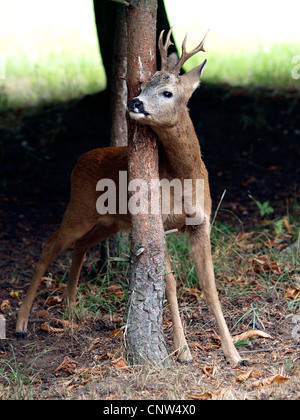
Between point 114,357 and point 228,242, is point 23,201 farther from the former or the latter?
point 114,357

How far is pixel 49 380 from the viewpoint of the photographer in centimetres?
408

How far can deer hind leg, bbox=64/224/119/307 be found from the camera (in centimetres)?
557

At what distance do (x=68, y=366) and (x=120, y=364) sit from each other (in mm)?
425

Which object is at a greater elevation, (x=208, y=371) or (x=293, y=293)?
(x=293, y=293)

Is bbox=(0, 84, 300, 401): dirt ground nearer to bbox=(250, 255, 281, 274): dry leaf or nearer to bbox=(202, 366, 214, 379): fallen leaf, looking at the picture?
bbox=(202, 366, 214, 379): fallen leaf

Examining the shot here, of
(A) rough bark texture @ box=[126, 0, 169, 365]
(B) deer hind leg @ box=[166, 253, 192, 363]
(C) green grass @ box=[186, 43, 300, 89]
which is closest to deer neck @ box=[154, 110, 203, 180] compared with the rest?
(A) rough bark texture @ box=[126, 0, 169, 365]

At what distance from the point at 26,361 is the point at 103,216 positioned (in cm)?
141

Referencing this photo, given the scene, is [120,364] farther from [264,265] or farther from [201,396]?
[264,265]

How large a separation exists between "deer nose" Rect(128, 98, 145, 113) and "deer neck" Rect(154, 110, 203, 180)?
24cm

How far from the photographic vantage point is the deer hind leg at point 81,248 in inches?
219

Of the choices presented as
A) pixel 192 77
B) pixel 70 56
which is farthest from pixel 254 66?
pixel 192 77

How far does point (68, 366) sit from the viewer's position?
14.0 ft

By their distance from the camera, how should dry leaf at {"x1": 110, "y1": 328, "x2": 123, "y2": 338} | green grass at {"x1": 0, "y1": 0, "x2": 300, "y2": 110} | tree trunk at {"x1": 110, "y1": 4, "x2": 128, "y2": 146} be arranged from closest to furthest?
dry leaf at {"x1": 110, "y1": 328, "x2": 123, "y2": 338}, tree trunk at {"x1": 110, "y1": 4, "x2": 128, "y2": 146}, green grass at {"x1": 0, "y1": 0, "x2": 300, "y2": 110}

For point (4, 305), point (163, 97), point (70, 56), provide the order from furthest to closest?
point (70, 56) → point (4, 305) → point (163, 97)
